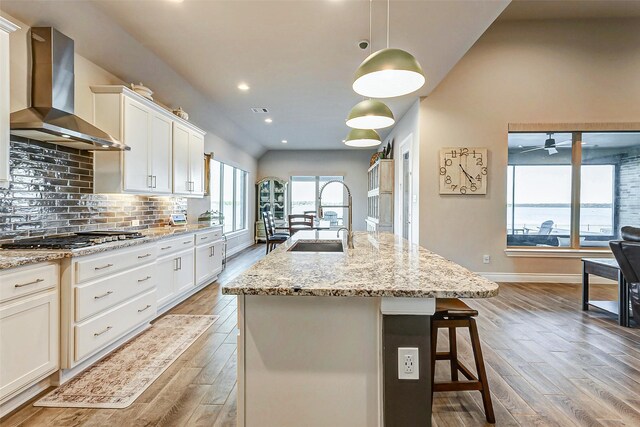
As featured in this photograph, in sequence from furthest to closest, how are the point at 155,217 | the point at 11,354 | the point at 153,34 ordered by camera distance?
1. the point at 155,217
2. the point at 153,34
3. the point at 11,354

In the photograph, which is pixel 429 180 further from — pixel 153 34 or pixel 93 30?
pixel 93 30

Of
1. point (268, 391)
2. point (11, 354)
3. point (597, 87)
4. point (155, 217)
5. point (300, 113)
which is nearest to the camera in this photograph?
point (268, 391)

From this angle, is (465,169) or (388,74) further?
(465,169)

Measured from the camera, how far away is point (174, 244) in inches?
136

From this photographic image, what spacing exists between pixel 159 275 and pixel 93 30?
2.22m

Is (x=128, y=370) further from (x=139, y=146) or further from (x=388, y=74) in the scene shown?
(x=388, y=74)

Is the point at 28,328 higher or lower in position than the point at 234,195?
lower

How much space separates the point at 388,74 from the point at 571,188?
4.65 meters

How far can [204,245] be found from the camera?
4281mm

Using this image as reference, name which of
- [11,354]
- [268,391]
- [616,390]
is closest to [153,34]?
[11,354]

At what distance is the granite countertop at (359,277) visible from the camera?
3.87ft

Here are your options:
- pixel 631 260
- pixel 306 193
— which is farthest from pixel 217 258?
pixel 306 193

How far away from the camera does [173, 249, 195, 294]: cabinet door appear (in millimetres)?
3578

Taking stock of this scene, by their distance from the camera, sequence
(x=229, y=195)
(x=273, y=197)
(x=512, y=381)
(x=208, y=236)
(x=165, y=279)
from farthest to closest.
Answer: (x=273, y=197) < (x=229, y=195) < (x=208, y=236) < (x=165, y=279) < (x=512, y=381)
